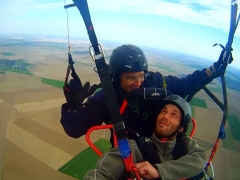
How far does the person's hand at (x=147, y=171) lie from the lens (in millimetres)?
1381

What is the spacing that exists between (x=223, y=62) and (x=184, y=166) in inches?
40.1

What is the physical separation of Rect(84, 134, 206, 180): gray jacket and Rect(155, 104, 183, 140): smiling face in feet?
0.26

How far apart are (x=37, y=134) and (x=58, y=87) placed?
910cm

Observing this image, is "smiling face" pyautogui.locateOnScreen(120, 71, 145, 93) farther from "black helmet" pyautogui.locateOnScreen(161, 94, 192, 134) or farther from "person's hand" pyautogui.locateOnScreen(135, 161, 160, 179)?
"person's hand" pyautogui.locateOnScreen(135, 161, 160, 179)

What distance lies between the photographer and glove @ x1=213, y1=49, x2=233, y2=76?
1.84m

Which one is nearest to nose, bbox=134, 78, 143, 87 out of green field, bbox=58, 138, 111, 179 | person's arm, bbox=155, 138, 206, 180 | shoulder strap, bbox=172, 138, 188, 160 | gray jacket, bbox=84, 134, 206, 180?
gray jacket, bbox=84, 134, 206, 180

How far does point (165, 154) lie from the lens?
170 centimetres

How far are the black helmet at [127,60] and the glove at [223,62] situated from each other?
2.28 feet

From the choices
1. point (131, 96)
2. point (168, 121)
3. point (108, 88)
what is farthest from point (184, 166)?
point (108, 88)

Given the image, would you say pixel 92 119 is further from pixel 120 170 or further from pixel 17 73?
pixel 17 73

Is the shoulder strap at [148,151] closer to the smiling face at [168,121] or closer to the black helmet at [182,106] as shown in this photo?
the smiling face at [168,121]

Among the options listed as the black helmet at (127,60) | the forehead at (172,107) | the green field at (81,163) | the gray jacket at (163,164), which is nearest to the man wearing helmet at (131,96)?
the black helmet at (127,60)

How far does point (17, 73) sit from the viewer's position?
27875 mm

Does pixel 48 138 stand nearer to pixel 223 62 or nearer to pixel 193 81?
pixel 193 81
